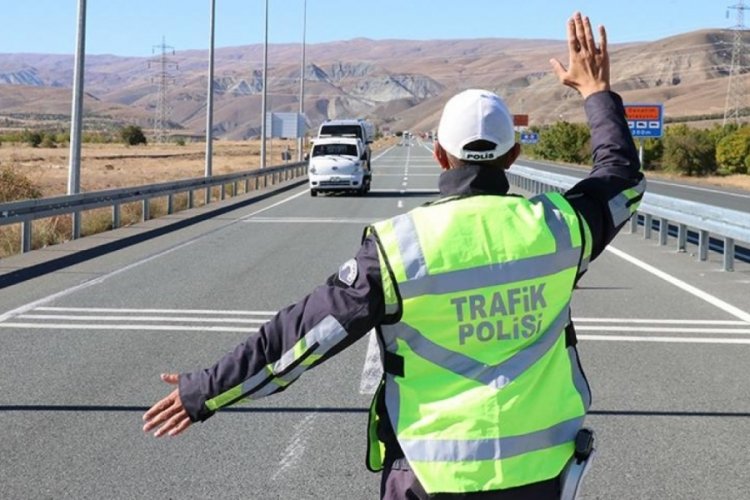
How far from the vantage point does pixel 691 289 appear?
14461mm

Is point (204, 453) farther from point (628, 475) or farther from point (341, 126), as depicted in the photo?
point (341, 126)

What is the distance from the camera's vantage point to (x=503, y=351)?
2.97 meters

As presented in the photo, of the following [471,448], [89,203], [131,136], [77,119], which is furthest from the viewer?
[131,136]

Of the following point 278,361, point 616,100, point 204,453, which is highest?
point 616,100

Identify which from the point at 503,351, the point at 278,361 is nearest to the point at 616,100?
the point at 503,351

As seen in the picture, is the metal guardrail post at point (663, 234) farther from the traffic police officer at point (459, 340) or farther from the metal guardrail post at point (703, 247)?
the traffic police officer at point (459, 340)

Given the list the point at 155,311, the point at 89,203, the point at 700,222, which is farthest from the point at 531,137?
the point at 155,311

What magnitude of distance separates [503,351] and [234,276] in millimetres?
12747

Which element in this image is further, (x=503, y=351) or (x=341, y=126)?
(x=341, y=126)

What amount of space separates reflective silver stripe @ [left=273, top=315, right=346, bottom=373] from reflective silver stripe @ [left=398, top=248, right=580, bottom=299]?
0.20m

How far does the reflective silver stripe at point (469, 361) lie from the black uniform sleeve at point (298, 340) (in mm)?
98

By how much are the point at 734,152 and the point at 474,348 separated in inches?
2944

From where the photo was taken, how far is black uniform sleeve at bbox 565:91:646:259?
3.35m

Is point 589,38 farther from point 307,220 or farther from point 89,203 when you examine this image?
point 307,220
